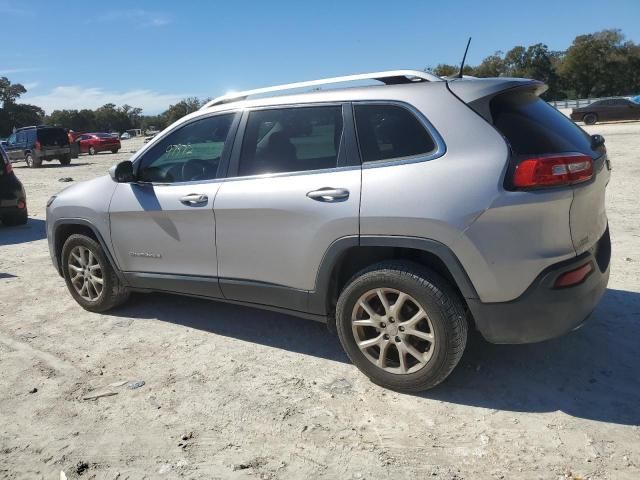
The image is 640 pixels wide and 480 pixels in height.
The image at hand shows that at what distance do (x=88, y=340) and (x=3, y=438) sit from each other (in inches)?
54.1

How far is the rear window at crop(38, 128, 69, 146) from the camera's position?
1018 inches

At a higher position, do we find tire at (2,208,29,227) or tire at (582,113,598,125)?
tire at (582,113,598,125)

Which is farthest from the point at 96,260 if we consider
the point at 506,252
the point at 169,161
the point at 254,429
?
the point at 506,252

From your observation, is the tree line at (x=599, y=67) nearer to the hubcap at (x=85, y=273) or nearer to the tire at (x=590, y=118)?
the tire at (x=590, y=118)

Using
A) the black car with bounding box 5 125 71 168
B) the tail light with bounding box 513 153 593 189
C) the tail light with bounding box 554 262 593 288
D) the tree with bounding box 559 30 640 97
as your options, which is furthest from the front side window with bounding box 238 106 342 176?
the tree with bounding box 559 30 640 97

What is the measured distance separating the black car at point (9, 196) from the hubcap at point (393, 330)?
844 centimetres

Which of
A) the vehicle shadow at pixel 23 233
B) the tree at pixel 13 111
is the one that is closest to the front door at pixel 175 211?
the vehicle shadow at pixel 23 233

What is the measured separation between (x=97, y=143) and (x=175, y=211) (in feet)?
112

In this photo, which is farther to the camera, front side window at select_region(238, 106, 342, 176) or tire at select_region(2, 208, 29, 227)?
tire at select_region(2, 208, 29, 227)

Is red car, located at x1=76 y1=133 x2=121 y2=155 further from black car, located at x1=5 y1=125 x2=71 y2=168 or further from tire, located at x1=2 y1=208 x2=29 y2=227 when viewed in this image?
tire, located at x1=2 y1=208 x2=29 y2=227

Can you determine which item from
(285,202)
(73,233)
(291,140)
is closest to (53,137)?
(73,233)

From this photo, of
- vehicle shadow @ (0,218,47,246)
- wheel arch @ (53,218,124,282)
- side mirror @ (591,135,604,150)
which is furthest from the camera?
vehicle shadow @ (0,218,47,246)

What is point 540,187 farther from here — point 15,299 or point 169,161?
point 15,299

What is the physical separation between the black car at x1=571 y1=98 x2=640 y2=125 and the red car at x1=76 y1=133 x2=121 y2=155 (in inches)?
1135
